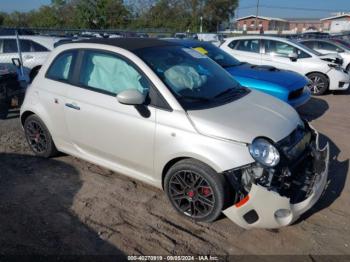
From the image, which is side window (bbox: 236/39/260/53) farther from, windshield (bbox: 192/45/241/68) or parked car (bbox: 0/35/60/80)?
parked car (bbox: 0/35/60/80)

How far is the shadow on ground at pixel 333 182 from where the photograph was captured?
3678 mm

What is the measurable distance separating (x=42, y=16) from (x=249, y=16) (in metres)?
59.6

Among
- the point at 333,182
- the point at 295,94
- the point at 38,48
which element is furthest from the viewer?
the point at 38,48

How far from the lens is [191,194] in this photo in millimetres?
3314

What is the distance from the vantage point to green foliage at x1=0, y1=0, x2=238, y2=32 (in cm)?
4531

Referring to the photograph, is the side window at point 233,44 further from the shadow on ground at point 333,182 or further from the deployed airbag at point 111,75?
the deployed airbag at point 111,75

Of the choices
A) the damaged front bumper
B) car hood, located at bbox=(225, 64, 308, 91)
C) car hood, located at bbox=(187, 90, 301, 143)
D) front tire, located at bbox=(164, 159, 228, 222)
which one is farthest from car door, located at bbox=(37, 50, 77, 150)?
car hood, located at bbox=(225, 64, 308, 91)

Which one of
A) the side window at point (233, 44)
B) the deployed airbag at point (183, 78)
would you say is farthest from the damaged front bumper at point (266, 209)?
the side window at point (233, 44)

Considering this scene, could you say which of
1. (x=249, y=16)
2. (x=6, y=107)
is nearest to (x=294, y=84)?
(x=6, y=107)

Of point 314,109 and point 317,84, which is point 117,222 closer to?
point 314,109

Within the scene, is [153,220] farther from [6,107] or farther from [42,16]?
[42,16]

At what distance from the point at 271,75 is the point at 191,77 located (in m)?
3.26

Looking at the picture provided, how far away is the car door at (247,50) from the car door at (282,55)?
200 millimetres

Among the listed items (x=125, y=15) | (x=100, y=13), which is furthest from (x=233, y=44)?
(x=125, y=15)
